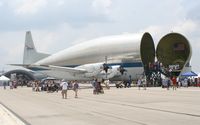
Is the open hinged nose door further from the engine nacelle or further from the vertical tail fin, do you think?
the vertical tail fin

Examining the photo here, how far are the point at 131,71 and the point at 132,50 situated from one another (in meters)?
3.29

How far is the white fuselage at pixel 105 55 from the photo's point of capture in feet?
214

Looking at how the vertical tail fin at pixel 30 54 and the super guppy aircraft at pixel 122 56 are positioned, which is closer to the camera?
the super guppy aircraft at pixel 122 56

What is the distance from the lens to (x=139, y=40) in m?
64.8

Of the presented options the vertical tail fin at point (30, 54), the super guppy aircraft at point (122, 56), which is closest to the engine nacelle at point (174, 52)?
the super guppy aircraft at point (122, 56)

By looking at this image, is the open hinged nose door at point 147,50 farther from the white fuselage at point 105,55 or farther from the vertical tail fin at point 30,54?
the vertical tail fin at point 30,54

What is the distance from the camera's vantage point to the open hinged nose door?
66312mm

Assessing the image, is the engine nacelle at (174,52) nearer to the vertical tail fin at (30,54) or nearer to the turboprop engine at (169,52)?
the turboprop engine at (169,52)

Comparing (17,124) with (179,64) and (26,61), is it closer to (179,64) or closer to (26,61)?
(179,64)

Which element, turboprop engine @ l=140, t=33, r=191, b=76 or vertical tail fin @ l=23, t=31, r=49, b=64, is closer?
turboprop engine @ l=140, t=33, r=191, b=76

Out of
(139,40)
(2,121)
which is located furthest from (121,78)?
(2,121)

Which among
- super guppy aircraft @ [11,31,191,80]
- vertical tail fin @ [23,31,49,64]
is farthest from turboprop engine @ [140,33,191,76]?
vertical tail fin @ [23,31,49,64]

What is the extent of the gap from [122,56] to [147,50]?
506 centimetres

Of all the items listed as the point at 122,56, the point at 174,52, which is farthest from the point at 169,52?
the point at 122,56
